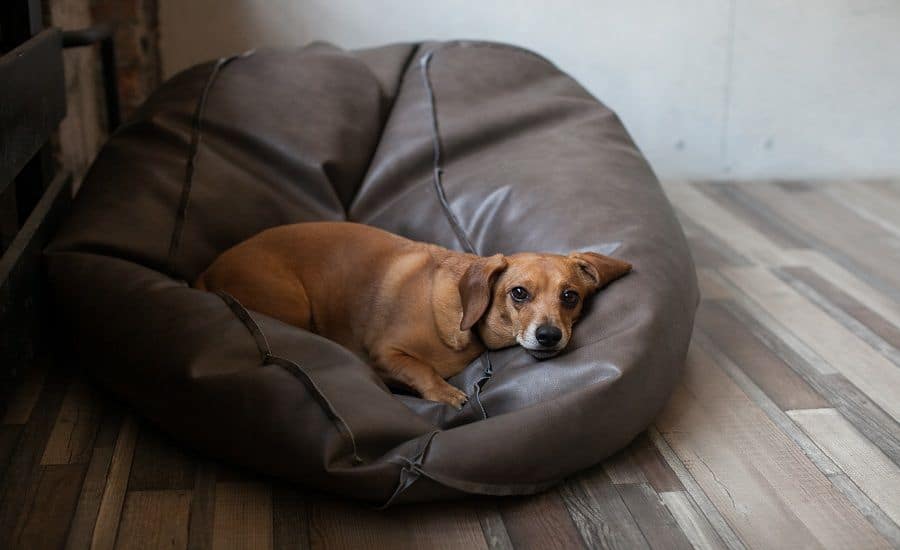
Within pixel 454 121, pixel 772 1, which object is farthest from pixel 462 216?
pixel 772 1

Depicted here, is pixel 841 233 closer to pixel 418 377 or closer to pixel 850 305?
pixel 850 305

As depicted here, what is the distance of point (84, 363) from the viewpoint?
2.65m

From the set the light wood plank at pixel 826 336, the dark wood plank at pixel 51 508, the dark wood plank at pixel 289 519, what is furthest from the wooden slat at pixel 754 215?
the dark wood plank at pixel 51 508

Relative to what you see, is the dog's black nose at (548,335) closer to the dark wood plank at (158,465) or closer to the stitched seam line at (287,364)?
the stitched seam line at (287,364)

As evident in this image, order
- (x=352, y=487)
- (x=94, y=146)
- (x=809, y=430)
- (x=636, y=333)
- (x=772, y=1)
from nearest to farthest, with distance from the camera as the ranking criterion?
1. (x=352, y=487)
2. (x=636, y=333)
3. (x=809, y=430)
4. (x=94, y=146)
5. (x=772, y=1)

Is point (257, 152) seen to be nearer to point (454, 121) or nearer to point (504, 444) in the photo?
point (454, 121)

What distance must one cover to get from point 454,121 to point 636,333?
1.26 meters

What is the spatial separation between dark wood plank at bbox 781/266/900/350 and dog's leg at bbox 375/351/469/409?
143 centimetres

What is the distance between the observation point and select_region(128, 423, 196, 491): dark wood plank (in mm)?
2326

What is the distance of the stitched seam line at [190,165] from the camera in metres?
2.96

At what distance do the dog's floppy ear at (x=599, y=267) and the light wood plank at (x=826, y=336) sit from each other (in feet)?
2.59

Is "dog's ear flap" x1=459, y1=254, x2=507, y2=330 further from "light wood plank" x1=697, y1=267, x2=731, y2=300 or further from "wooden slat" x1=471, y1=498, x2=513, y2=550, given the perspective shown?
"light wood plank" x1=697, y1=267, x2=731, y2=300

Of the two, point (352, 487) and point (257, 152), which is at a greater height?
point (257, 152)

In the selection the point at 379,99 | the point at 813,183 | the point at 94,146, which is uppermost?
the point at 379,99
